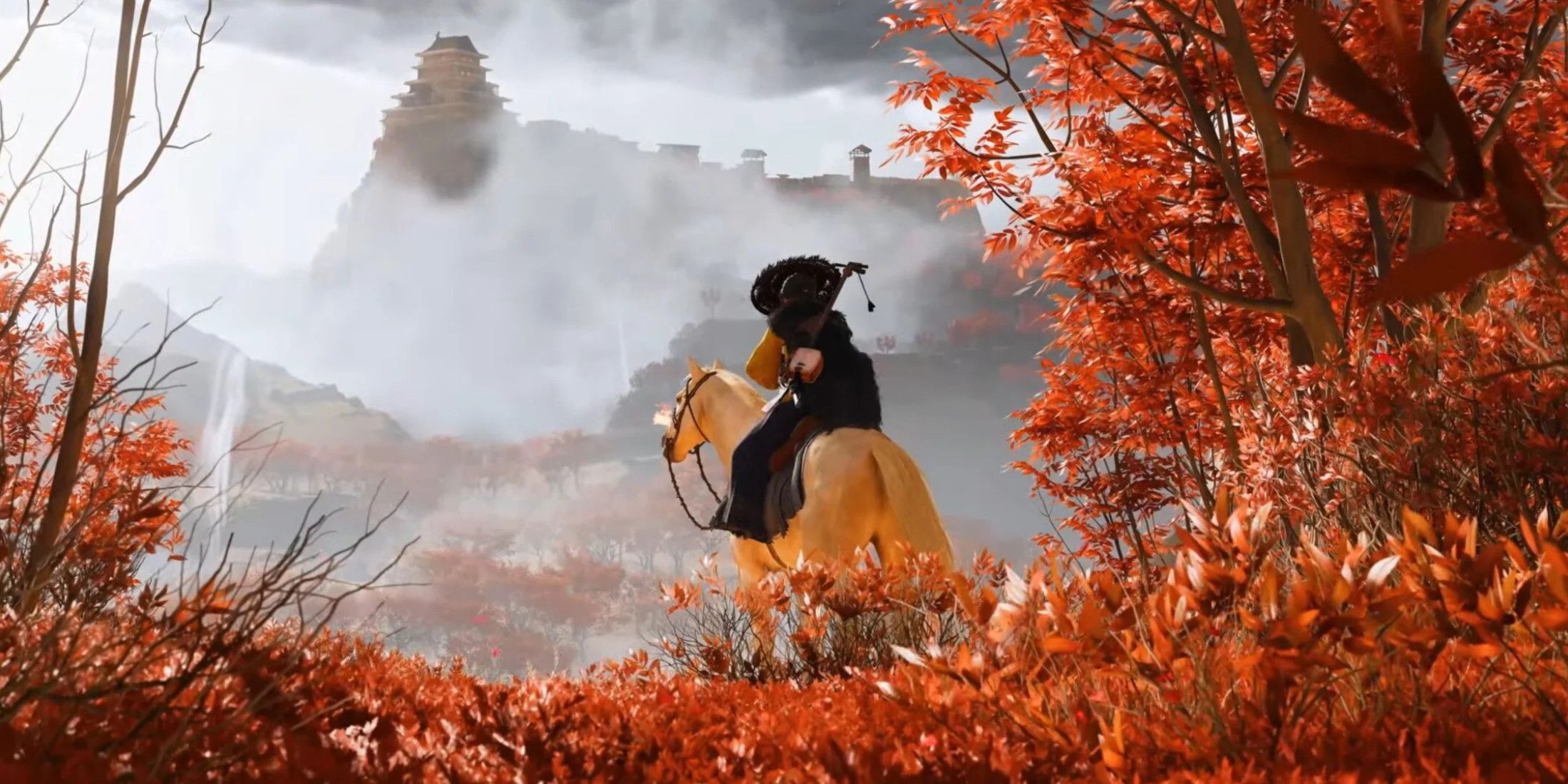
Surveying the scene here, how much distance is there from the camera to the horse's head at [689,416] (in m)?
5.47

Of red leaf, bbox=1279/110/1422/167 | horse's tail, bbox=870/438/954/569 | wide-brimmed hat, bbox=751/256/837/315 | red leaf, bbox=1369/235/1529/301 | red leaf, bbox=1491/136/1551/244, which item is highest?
wide-brimmed hat, bbox=751/256/837/315

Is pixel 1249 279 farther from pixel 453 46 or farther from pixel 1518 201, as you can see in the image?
pixel 453 46

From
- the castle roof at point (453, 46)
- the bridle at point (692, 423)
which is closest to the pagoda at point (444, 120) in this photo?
the castle roof at point (453, 46)

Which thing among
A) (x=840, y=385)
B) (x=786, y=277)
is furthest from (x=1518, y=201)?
(x=786, y=277)

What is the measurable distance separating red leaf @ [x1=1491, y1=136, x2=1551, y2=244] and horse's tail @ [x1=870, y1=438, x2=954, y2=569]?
12.5 ft

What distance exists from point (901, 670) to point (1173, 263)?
3743mm

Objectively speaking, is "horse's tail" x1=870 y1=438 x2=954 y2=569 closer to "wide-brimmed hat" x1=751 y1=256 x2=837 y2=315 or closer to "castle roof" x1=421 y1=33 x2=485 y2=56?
"wide-brimmed hat" x1=751 y1=256 x2=837 y2=315

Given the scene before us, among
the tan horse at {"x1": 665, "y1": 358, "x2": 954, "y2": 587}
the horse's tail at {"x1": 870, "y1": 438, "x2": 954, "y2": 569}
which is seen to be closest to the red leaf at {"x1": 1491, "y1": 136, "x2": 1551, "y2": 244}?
the tan horse at {"x1": 665, "y1": 358, "x2": 954, "y2": 587}

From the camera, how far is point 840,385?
4742 millimetres

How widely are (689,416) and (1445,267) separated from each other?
5.07 metres

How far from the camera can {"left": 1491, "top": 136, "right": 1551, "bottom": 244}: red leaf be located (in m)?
0.61

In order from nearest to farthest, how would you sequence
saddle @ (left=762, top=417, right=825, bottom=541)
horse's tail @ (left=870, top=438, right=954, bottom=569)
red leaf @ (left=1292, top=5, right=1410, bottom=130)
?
red leaf @ (left=1292, top=5, right=1410, bottom=130)
horse's tail @ (left=870, top=438, right=954, bottom=569)
saddle @ (left=762, top=417, right=825, bottom=541)

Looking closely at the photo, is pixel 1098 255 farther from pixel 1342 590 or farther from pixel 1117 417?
pixel 1342 590

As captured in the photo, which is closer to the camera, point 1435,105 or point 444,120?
point 1435,105
